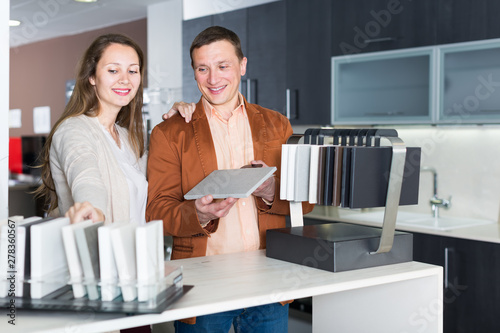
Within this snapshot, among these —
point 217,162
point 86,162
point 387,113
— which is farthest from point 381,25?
point 86,162

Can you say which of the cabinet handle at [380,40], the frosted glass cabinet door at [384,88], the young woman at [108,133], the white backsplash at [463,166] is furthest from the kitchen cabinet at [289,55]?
the young woman at [108,133]

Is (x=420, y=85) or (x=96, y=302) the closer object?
(x=96, y=302)

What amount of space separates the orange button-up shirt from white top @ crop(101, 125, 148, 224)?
0.27 m

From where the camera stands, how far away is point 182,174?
2086 millimetres

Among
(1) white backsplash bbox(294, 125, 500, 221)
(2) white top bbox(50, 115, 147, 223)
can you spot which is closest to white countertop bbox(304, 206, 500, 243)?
(1) white backsplash bbox(294, 125, 500, 221)

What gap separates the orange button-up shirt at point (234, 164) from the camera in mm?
2105

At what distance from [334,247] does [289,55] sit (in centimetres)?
272

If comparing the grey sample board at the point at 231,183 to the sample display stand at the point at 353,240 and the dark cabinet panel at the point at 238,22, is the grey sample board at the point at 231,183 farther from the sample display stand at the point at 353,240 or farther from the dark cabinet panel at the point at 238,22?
the dark cabinet panel at the point at 238,22

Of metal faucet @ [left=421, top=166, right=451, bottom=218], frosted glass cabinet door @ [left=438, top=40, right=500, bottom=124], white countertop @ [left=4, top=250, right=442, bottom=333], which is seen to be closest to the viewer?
white countertop @ [left=4, top=250, right=442, bottom=333]

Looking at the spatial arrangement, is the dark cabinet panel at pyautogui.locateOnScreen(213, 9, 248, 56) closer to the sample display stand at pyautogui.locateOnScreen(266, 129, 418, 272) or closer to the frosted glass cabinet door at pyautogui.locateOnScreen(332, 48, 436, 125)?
the frosted glass cabinet door at pyautogui.locateOnScreen(332, 48, 436, 125)

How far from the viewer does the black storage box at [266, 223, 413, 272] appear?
1761mm

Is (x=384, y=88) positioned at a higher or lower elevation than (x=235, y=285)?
higher

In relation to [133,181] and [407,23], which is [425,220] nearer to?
[407,23]

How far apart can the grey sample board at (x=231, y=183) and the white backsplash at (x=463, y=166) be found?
209 centimetres
